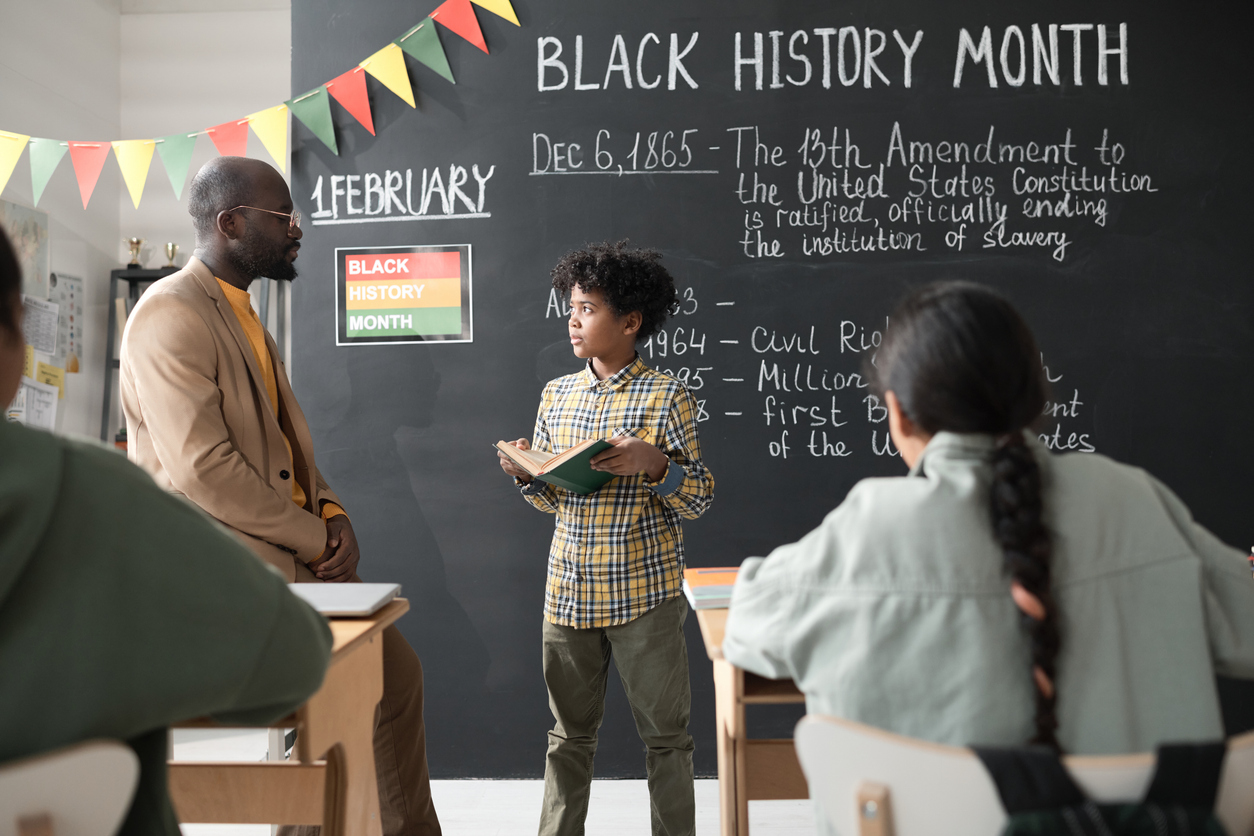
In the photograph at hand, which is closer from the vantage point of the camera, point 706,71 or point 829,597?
point 829,597

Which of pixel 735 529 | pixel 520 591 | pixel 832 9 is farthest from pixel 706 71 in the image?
pixel 520 591

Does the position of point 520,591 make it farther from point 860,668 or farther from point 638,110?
point 860,668

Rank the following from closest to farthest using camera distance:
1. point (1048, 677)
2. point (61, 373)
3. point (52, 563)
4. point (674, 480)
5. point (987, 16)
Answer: point (52, 563) < point (1048, 677) < point (674, 480) < point (987, 16) < point (61, 373)

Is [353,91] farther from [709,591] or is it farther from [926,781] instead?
[926,781]

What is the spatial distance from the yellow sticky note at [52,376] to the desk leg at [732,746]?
12.2ft

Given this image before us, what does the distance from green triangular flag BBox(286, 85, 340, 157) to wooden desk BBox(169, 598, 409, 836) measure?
1961 mm

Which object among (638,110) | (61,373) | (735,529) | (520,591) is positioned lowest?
(520,591)

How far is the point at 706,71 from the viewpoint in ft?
9.39

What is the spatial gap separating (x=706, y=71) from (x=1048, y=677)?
2.44m

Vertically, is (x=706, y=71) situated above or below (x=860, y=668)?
above

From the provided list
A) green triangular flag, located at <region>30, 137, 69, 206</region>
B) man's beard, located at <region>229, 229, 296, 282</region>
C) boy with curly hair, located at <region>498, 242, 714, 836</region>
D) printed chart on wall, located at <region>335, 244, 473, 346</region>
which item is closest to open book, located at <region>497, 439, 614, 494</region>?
boy with curly hair, located at <region>498, 242, 714, 836</region>

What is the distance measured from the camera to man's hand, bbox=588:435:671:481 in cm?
186

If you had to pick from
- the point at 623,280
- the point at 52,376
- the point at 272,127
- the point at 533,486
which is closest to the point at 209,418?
the point at 533,486

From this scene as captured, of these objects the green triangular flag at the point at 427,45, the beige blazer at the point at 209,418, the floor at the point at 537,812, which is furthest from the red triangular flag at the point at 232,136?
the floor at the point at 537,812
